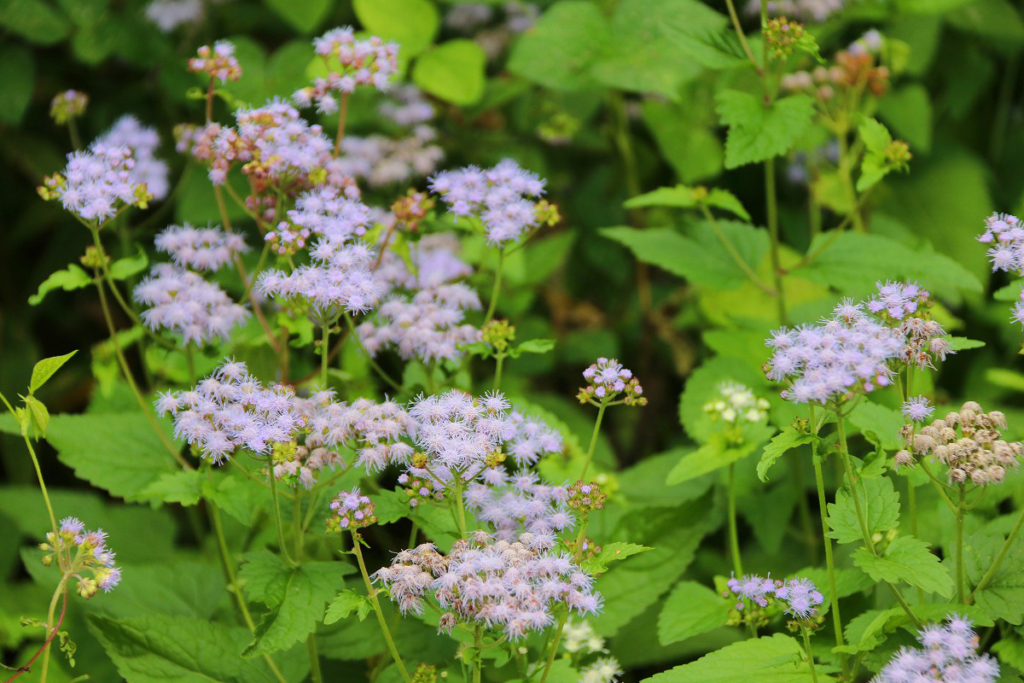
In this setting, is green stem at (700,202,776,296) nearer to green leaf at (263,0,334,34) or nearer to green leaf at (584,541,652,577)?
green leaf at (584,541,652,577)

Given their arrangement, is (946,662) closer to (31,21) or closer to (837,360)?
(837,360)

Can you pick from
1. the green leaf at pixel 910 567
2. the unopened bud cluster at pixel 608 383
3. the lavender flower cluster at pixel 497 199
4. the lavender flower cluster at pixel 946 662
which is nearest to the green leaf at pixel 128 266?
the lavender flower cluster at pixel 497 199

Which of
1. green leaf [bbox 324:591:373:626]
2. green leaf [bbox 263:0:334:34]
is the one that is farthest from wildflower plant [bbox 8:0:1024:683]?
green leaf [bbox 263:0:334:34]

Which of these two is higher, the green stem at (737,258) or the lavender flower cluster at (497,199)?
the lavender flower cluster at (497,199)

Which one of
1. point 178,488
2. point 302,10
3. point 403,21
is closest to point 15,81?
point 302,10

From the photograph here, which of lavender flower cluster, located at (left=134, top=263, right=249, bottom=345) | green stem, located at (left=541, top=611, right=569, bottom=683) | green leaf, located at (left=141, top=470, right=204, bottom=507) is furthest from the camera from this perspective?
lavender flower cluster, located at (left=134, top=263, right=249, bottom=345)

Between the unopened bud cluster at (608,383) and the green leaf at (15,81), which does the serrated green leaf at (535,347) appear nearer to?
the unopened bud cluster at (608,383)

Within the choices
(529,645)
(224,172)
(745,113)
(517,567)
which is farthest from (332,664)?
(745,113)

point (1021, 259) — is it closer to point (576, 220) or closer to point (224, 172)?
point (224, 172)

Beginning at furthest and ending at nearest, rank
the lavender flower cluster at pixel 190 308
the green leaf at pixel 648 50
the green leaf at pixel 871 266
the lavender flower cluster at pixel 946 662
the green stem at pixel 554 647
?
the green leaf at pixel 648 50
the green leaf at pixel 871 266
the lavender flower cluster at pixel 190 308
the green stem at pixel 554 647
the lavender flower cluster at pixel 946 662
